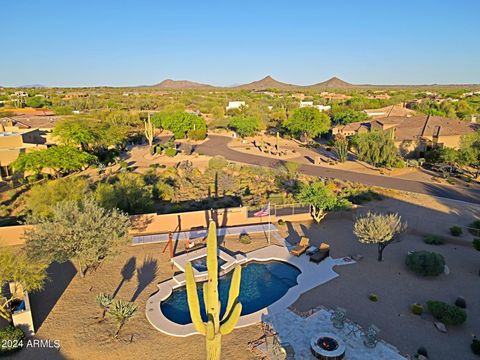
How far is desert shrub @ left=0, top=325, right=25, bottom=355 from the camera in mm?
13211

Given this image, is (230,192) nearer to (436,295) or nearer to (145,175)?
(145,175)

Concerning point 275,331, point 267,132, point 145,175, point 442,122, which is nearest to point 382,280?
point 275,331

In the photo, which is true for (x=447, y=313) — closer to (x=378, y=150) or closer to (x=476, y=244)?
(x=476, y=244)

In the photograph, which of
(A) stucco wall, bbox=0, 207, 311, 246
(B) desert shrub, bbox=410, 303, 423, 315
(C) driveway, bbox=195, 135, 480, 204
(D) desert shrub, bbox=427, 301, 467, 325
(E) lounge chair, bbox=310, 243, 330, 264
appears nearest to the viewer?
(D) desert shrub, bbox=427, 301, 467, 325

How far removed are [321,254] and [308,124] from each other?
39.3m

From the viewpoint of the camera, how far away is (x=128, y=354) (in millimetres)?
13156

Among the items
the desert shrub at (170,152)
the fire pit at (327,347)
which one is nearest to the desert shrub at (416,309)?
the fire pit at (327,347)

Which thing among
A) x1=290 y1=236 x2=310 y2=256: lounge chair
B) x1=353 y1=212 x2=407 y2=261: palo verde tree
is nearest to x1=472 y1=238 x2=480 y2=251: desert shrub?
x1=353 y1=212 x2=407 y2=261: palo verde tree

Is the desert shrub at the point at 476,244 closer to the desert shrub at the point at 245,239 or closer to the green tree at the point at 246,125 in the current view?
the desert shrub at the point at 245,239

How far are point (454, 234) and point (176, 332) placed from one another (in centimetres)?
1938

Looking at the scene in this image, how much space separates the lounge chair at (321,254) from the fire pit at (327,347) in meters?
6.83

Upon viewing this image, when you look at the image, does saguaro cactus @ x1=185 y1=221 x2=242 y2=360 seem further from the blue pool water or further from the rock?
the rock

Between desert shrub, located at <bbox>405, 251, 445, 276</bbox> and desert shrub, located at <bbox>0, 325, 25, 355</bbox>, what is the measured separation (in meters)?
18.5

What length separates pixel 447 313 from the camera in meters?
14.6
